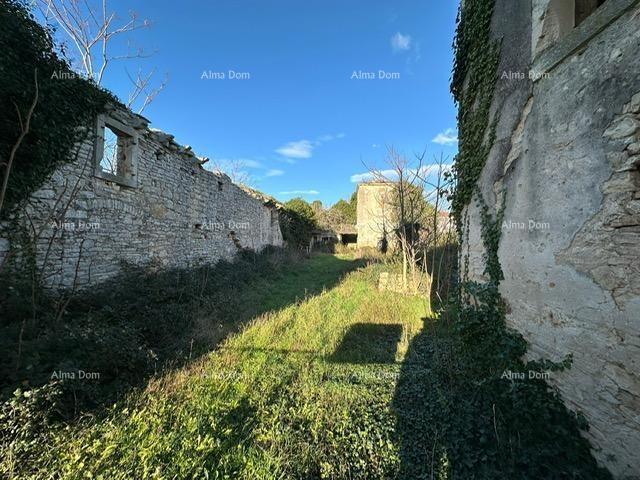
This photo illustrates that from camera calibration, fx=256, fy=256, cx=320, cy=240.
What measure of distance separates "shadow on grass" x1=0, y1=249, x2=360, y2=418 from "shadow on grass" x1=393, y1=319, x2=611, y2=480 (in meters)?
3.10

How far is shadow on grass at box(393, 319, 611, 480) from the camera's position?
215 centimetres

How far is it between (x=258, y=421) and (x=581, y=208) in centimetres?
362

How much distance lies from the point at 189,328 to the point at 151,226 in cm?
336

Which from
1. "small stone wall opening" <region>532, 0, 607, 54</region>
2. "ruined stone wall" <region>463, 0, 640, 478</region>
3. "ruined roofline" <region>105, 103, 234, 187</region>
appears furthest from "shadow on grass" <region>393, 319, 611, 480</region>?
"ruined roofline" <region>105, 103, 234, 187</region>

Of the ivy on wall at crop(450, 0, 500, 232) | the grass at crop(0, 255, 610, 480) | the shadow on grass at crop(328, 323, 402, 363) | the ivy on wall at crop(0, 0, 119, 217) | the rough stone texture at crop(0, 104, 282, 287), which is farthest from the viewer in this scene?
the rough stone texture at crop(0, 104, 282, 287)

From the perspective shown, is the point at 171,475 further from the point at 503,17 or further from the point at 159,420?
the point at 503,17

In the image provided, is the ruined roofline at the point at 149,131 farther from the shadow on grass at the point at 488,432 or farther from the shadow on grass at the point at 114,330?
the shadow on grass at the point at 488,432

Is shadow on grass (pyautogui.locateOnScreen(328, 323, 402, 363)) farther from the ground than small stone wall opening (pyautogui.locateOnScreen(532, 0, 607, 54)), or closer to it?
closer to it

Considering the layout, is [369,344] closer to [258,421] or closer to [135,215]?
[258,421]

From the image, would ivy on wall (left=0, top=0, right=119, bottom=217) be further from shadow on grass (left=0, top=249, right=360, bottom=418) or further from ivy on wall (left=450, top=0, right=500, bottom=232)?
ivy on wall (left=450, top=0, right=500, bottom=232)

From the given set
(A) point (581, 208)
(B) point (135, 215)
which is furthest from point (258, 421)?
(B) point (135, 215)

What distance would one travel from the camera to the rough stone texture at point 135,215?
4.32 m

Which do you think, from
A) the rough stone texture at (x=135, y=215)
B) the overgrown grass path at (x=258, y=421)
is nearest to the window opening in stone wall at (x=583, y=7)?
the overgrown grass path at (x=258, y=421)

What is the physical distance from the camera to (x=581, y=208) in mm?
2193
